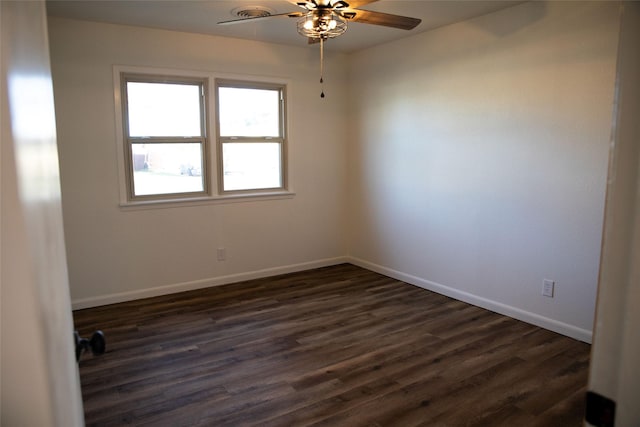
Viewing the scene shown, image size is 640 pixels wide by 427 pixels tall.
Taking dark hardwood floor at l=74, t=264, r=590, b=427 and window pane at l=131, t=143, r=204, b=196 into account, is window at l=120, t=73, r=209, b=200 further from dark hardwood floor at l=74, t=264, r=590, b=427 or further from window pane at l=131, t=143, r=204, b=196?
dark hardwood floor at l=74, t=264, r=590, b=427

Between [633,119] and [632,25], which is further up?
[632,25]

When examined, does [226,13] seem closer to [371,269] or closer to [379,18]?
[379,18]

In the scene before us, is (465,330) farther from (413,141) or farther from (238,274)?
(238,274)

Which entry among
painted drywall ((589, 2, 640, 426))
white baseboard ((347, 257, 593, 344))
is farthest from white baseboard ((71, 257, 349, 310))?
painted drywall ((589, 2, 640, 426))

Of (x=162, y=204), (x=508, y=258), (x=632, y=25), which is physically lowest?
(x=508, y=258)

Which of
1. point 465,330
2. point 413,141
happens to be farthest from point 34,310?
point 413,141

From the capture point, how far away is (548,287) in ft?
11.6

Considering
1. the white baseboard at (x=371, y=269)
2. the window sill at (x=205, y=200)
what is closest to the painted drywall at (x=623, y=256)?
the white baseboard at (x=371, y=269)

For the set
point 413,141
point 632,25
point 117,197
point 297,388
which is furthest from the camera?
point 413,141

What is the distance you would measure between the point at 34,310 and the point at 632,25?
Answer: 96 cm

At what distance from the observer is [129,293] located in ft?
14.1

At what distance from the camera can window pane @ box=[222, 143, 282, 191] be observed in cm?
482

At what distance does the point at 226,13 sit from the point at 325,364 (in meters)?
2.85

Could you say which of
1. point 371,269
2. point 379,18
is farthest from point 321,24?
point 371,269
